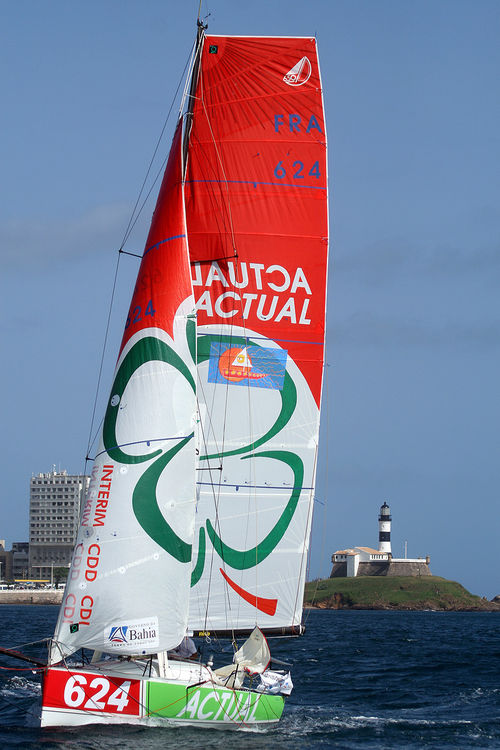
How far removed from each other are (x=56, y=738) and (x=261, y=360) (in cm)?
804

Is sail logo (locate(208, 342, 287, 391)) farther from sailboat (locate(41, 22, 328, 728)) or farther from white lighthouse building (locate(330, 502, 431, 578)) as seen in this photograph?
white lighthouse building (locate(330, 502, 431, 578))

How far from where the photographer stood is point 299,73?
2067 centimetres

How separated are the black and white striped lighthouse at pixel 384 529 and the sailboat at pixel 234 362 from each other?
104 m

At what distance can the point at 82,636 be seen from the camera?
15.5 meters

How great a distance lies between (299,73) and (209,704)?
12.1 metres

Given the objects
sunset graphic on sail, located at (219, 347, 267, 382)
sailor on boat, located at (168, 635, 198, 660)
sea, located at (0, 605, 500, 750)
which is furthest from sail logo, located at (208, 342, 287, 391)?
sea, located at (0, 605, 500, 750)

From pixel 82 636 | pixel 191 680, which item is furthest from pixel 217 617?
pixel 82 636

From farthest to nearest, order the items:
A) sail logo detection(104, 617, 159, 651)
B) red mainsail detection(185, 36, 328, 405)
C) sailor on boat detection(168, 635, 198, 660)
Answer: red mainsail detection(185, 36, 328, 405) < sailor on boat detection(168, 635, 198, 660) < sail logo detection(104, 617, 159, 651)

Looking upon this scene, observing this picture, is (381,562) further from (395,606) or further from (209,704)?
(209,704)

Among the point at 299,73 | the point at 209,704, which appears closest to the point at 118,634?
the point at 209,704

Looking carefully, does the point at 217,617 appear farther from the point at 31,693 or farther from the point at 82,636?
the point at 31,693

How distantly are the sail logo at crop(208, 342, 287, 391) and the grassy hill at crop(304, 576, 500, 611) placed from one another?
334 feet

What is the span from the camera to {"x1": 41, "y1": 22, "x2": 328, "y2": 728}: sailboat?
16.4 m

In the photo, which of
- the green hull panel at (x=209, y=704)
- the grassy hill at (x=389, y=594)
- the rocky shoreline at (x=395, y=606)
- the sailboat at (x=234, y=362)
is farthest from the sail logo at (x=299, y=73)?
the rocky shoreline at (x=395, y=606)
